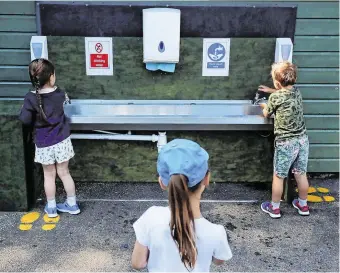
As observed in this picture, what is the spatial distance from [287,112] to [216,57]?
0.98 metres

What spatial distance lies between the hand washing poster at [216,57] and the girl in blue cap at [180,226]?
2789 millimetres

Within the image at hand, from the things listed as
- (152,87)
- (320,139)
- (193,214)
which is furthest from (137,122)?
(193,214)

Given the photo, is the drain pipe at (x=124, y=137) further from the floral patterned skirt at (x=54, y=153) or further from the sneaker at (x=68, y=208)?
the sneaker at (x=68, y=208)

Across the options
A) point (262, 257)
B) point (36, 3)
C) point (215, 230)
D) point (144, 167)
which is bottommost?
point (262, 257)

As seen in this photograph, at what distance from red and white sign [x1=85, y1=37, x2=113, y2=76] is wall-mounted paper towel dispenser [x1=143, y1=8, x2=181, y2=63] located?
409 mm

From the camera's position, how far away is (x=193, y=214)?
206 cm

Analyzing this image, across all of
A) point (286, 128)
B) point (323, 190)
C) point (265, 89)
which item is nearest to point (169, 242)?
point (286, 128)

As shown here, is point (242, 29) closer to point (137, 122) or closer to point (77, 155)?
point (137, 122)

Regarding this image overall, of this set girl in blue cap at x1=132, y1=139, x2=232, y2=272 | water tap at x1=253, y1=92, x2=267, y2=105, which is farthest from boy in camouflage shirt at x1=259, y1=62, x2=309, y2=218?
girl in blue cap at x1=132, y1=139, x2=232, y2=272

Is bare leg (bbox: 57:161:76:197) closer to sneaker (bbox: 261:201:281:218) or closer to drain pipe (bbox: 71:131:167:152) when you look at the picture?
drain pipe (bbox: 71:131:167:152)

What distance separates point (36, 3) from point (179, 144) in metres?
3.16

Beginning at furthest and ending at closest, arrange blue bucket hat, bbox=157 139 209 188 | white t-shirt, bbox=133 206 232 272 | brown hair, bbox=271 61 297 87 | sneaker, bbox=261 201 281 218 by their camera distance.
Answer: sneaker, bbox=261 201 281 218
brown hair, bbox=271 61 297 87
white t-shirt, bbox=133 206 232 272
blue bucket hat, bbox=157 139 209 188

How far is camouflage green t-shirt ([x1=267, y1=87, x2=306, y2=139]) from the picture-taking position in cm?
413

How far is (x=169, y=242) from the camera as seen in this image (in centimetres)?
206
